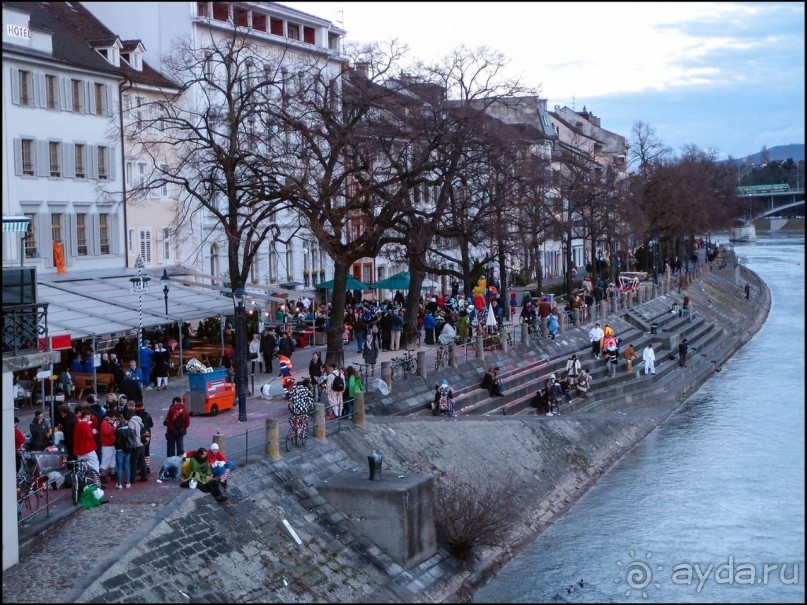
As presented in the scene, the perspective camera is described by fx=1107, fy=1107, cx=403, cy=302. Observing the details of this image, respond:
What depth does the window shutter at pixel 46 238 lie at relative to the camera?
1503 inches

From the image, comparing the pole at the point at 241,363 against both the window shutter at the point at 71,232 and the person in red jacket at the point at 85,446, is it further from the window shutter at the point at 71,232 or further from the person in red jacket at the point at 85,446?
the window shutter at the point at 71,232

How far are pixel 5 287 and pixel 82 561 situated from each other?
4420mm

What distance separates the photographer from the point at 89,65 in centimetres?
4041

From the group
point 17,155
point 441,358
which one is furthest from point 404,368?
point 17,155

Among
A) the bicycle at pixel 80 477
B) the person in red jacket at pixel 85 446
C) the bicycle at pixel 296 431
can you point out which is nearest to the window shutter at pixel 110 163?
the bicycle at pixel 296 431

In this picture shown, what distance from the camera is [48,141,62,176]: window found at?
39500 millimetres

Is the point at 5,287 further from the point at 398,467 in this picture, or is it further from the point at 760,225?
the point at 760,225

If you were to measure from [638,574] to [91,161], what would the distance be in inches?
1094

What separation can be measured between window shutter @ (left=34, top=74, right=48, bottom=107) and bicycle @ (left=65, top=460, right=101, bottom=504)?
23.6m

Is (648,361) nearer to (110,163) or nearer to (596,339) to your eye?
(596,339)

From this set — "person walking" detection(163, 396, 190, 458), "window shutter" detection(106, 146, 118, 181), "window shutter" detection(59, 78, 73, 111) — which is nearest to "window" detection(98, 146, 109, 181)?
"window shutter" detection(106, 146, 118, 181)

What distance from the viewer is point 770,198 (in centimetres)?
16262

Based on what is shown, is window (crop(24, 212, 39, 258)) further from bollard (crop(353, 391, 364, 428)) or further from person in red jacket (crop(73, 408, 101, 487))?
person in red jacket (crop(73, 408, 101, 487))

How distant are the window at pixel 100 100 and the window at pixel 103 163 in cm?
135
